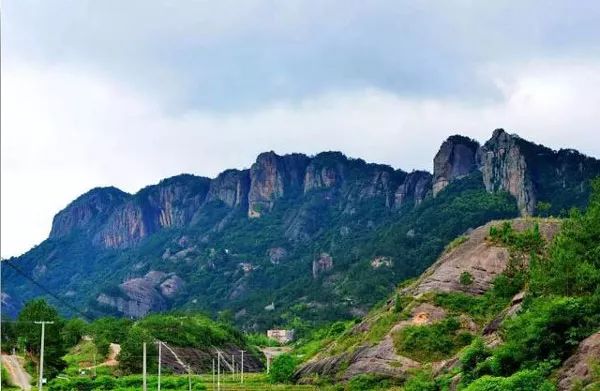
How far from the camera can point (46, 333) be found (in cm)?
7525

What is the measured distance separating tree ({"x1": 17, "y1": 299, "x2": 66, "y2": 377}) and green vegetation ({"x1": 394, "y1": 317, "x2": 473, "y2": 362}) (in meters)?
33.6

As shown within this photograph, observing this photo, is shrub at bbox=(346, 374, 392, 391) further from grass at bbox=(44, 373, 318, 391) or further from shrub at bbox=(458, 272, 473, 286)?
shrub at bbox=(458, 272, 473, 286)

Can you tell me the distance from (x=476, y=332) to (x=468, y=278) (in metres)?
8.60

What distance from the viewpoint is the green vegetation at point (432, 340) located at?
67312 mm

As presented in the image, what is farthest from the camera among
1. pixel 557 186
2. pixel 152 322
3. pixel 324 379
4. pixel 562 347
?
pixel 557 186

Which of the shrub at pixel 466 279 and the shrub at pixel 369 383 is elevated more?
the shrub at pixel 466 279

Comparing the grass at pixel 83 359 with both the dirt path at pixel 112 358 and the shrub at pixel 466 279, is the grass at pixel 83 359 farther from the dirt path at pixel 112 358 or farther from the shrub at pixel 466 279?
the shrub at pixel 466 279

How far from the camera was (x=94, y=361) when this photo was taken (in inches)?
3868

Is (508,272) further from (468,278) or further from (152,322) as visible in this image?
(152,322)

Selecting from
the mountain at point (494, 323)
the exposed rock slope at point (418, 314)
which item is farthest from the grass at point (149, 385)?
the exposed rock slope at point (418, 314)

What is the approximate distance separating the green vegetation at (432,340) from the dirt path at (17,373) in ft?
112

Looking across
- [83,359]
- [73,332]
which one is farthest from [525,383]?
[73,332]

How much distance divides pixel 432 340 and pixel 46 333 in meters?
36.9

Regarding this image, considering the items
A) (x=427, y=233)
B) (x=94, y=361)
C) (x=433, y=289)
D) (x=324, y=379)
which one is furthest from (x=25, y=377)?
(x=427, y=233)
